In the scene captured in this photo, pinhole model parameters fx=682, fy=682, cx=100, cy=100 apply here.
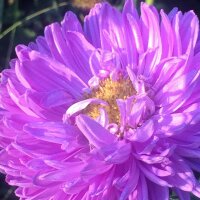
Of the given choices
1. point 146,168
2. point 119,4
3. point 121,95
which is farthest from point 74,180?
point 119,4

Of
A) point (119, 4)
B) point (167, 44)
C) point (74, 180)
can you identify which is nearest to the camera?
point (74, 180)

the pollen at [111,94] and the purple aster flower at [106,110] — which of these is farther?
the pollen at [111,94]

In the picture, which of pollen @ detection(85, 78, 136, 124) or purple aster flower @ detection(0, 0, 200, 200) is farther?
pollen @ detection(85, 78, 136, 124)

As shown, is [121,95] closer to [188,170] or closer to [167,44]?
[167,44]

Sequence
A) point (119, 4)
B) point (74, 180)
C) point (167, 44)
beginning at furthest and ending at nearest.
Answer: point (119, 4) → point (167, 44) → point (74, 180)
